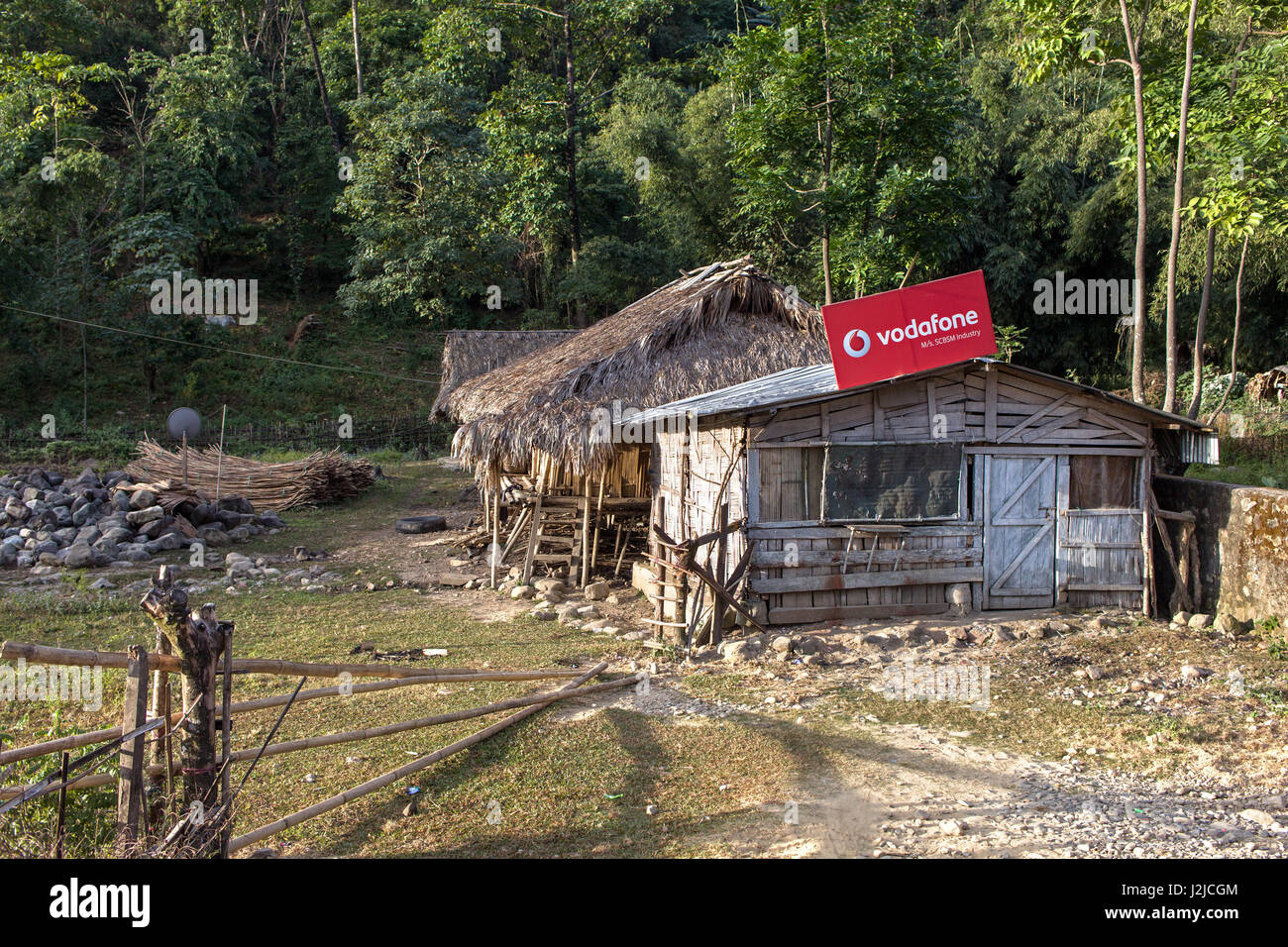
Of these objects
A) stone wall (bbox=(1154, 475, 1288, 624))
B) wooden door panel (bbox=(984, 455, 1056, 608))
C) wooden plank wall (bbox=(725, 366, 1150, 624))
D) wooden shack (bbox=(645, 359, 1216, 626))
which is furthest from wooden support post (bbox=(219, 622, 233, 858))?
stone wall (bbox=(1154, 475, 1288, 624))

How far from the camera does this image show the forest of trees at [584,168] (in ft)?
59.1

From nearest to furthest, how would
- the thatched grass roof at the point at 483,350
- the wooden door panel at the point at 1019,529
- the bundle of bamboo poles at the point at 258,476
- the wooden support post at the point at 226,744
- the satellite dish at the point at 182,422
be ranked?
the wooden support post at the point at 226,744 → the wooden door panel at the point at 1019,529 → the bundle of bamboo poles at the point at 258,476 → the satellite dish at the point at 182,422 → the thatched grass roof at the point at 483,350

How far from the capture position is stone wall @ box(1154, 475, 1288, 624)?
31.0 ft

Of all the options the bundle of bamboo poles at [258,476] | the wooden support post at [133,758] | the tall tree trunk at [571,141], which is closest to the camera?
the wooden support post at [133,758]

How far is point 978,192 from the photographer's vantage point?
84.3ft

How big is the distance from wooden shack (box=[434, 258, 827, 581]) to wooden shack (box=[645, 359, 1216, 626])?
93.3 inches

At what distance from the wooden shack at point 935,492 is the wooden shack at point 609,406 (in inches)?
93.3

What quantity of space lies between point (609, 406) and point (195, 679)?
9101mm

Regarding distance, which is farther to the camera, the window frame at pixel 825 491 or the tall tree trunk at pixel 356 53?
the tall tree trunk at pixel 356 53
